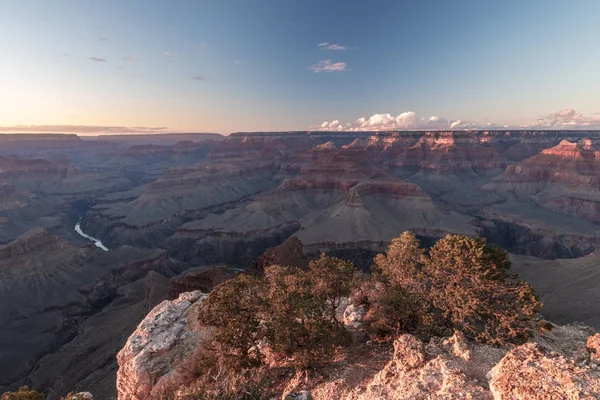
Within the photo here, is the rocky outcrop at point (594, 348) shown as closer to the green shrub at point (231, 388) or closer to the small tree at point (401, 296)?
the small tree at point (401, 296)

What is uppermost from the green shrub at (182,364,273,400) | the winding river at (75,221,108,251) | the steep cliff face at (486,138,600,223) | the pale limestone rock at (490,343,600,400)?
the pale limestone rock at (490,343,600,400)

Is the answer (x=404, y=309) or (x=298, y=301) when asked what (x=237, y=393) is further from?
(x=404, y=309)

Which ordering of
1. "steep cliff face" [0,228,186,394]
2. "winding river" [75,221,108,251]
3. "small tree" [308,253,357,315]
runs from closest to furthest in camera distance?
"small tree" [308,253,357,315] → "steep cliff face" [0,228,186,394] → "winding river" [75,221,108,251]

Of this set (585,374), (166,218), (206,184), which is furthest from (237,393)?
(206,184)

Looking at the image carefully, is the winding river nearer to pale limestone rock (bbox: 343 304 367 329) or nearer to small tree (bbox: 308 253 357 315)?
pale limestone rock (bbox: 343 304 367 329)

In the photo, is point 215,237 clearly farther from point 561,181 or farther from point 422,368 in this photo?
point 561,181

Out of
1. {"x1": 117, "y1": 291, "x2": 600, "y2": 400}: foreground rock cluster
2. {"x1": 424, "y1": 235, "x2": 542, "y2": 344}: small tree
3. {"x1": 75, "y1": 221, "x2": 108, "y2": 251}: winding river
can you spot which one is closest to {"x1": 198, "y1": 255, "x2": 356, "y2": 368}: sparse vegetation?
{"x1": 117, "y1": 291, "x2": 600, "y2": 400}: foreground rock cluster
